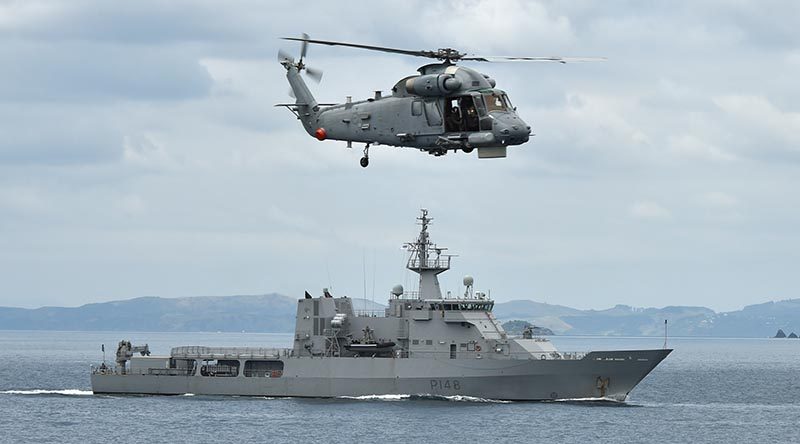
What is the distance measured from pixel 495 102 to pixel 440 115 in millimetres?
1882

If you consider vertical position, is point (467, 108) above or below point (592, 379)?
above

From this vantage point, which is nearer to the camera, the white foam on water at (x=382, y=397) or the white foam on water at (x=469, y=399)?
→ the white foam on water at (x=469, y=399)

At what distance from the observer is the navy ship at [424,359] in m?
56.6

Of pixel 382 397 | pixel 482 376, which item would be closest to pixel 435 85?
pixel 482 376

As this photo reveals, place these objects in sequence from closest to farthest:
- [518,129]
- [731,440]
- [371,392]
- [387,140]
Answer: [518,129] < [387,140] < [731,440] < [371,392]

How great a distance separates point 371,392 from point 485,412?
614 centimetres

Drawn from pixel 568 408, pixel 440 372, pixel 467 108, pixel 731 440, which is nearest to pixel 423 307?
pixel 440 372

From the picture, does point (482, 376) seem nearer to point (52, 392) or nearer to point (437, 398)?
point (437, 398)

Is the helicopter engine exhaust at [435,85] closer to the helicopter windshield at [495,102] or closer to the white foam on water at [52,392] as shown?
the helicopter windshield at [495,102]

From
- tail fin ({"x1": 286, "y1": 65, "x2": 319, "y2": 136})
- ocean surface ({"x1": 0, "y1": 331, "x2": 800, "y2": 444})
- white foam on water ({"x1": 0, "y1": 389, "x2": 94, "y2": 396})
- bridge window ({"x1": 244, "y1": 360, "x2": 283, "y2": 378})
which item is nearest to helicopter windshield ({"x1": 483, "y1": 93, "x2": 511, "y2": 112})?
tail fin ({"x1": 286, "y1": 65, "x2": 319, "y2": 136})

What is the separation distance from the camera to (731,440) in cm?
5056

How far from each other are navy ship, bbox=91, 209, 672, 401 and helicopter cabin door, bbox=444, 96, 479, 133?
1814 centimetres

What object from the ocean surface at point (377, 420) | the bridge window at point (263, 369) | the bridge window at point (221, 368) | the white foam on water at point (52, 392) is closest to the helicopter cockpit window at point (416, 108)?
the ocean surface at point (377, 420)

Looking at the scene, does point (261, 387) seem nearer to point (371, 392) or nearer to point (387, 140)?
point (371, 392)
